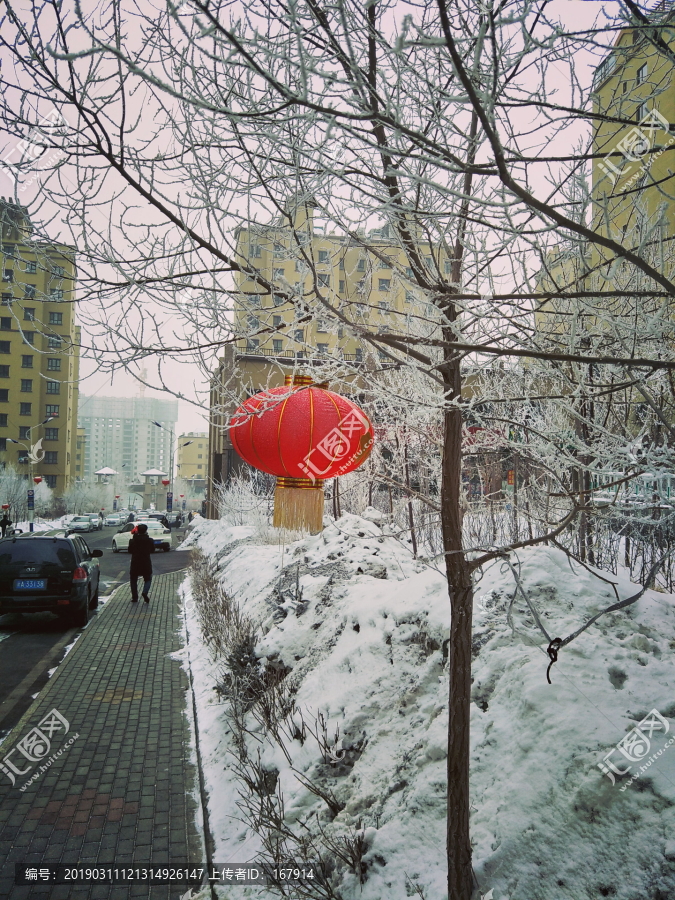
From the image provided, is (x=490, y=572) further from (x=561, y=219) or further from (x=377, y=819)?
(x=561, y=219)

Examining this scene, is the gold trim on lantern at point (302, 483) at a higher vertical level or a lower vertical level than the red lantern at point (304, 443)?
lower

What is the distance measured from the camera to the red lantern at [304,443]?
460 cm

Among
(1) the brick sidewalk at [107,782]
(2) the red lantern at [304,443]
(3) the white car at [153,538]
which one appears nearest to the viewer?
(1) the brick sidewalk at [107,782]

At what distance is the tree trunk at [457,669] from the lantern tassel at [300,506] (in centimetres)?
198

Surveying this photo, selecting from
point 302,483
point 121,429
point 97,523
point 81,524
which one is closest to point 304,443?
point 302,483

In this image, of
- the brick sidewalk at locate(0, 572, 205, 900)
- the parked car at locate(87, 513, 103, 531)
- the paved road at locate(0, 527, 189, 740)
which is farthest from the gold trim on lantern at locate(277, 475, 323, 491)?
the parked car at locate(87, 513, 103, 531)

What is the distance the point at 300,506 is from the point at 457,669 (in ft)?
7.45

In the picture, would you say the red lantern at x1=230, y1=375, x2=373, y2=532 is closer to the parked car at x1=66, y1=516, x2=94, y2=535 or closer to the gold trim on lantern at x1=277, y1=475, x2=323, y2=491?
the gold trim on lantern at x1=277, y1=475, x2=323, y2=491

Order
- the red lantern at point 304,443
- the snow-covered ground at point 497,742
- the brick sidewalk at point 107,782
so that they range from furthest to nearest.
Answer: the red lantern at point 304,443 < the brick sidewalk at point 107,782 < the snow-covered ground at point 497,742

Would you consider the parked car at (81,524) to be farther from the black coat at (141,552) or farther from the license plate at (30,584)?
the license plate at (30,584)

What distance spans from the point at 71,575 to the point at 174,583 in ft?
23.3

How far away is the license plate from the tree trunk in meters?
9.33

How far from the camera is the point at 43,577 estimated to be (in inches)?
400

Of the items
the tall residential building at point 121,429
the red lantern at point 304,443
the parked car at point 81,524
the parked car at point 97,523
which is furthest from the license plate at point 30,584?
the tall residential building at point 121,429
